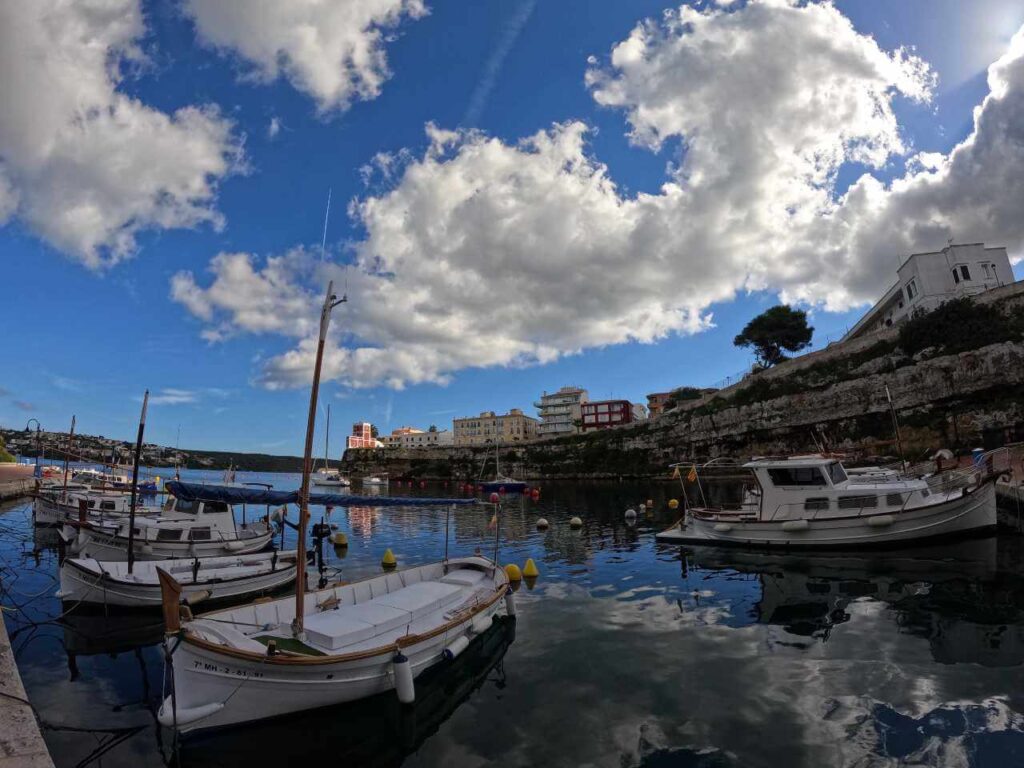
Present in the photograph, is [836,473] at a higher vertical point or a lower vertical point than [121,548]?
higher

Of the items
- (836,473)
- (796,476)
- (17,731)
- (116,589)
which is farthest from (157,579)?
(836,473)

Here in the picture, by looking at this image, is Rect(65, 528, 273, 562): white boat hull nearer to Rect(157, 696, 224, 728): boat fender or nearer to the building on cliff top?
Rect(157, 696, 224, 728): boat fender

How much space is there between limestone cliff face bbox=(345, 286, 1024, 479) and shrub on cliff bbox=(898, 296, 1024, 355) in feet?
3.73

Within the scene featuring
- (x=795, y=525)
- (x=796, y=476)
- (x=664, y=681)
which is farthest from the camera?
(x=796, y=476)

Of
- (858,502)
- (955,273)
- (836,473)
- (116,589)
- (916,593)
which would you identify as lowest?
(916,593)

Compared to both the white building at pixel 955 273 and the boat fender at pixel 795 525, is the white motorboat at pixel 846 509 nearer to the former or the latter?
the boat fender at pixel 795 525

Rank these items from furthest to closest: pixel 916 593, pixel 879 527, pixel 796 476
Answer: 1. pixel 796 476
2. pixel 879 527
3. pixel 916 593

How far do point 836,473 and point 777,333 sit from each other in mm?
79192

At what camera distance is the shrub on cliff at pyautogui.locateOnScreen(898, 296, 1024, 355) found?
5147cm

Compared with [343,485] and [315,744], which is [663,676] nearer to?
[315,744]

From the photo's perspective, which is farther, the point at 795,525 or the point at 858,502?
the point at 795,525

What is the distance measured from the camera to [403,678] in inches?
389

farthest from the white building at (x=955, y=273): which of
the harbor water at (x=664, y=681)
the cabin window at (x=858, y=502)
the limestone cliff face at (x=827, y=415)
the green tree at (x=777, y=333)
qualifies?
the harbor water at (x=664, y=681)

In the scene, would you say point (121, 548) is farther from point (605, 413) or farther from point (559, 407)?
point (559, 407)
